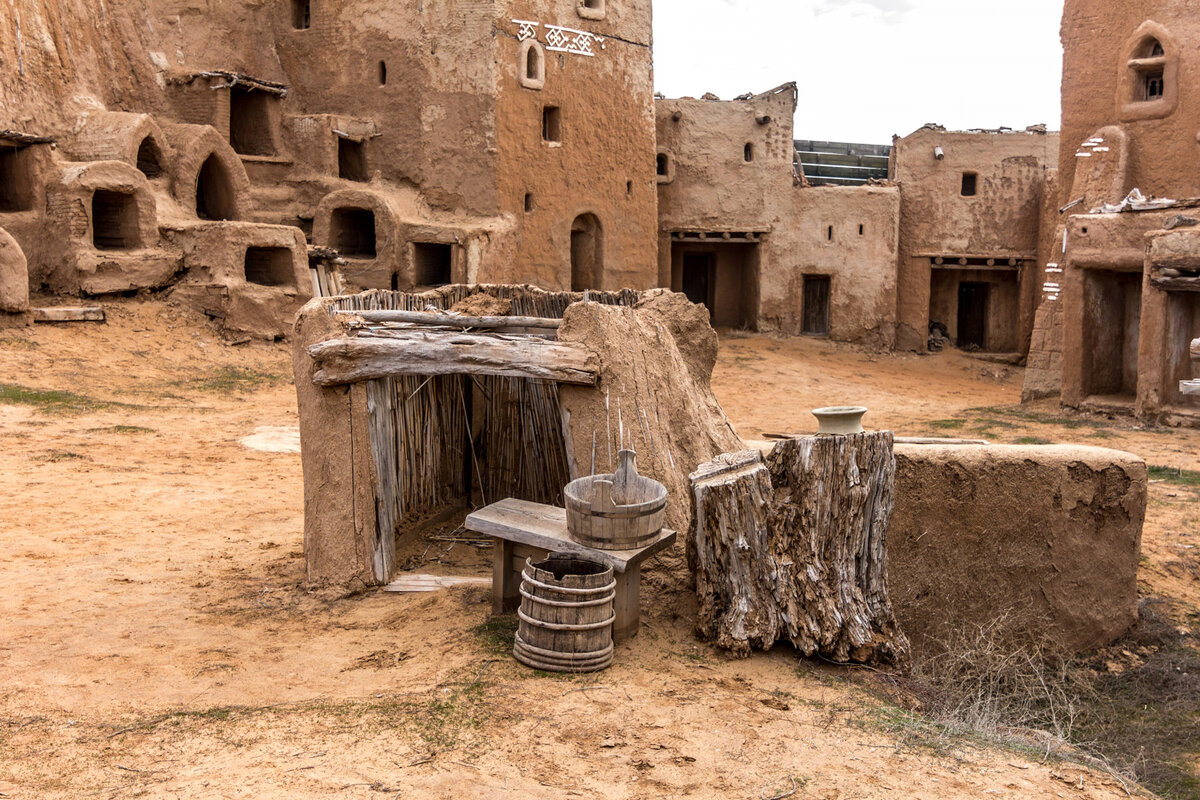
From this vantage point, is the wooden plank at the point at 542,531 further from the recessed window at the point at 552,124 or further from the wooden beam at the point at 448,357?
the recessed window at the point at 552,124

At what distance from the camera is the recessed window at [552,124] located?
2197cm

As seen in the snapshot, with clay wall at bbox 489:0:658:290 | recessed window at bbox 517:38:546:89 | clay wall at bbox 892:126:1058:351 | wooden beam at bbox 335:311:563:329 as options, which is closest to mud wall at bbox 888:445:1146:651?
wooden beam at bbox 335:311:563:329

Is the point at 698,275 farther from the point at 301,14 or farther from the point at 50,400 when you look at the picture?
the point at 50,400

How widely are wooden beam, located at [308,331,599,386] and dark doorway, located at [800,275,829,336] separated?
18677mm

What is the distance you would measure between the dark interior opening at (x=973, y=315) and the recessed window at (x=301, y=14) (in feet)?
55.0

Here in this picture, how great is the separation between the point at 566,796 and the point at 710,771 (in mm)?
660

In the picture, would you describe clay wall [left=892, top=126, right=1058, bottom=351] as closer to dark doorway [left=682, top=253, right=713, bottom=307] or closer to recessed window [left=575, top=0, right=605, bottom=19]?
dark doorway [left=682, top=253, right=713, bottom=307]

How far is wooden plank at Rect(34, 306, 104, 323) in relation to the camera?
14.8m

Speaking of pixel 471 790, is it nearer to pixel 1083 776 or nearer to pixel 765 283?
pixel 1083 776

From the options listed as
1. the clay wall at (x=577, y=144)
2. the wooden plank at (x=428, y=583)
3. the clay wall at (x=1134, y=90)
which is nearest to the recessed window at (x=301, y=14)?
the clay wall at (x=577, y=144)

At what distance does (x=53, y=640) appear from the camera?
564 centimetres

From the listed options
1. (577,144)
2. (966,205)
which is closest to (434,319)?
(577,144)

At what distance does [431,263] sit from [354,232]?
1972 millimetres


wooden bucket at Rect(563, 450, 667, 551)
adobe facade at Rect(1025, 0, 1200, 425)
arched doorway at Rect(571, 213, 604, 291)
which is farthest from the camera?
arched doorway at Rect(571, 213, 604, 291)
